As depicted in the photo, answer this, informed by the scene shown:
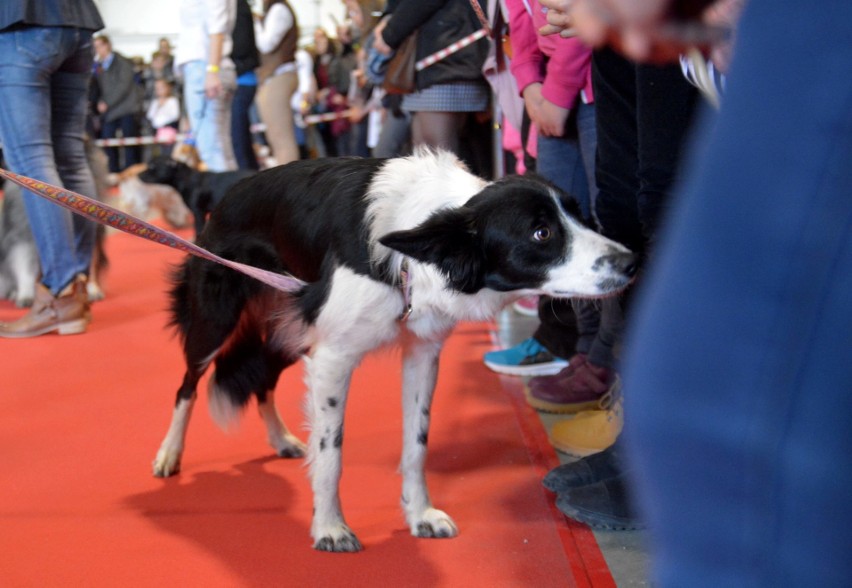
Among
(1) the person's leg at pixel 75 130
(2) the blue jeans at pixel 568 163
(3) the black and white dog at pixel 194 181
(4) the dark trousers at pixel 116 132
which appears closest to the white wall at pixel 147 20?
(4) the dark trousers at pixel 116 132

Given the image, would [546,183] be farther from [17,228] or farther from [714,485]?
[17,228]

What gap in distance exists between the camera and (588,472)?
7.75ft

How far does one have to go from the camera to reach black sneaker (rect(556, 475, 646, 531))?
Answer: 2191 millimetres

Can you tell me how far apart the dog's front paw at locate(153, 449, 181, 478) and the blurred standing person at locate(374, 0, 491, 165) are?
2.22 meters

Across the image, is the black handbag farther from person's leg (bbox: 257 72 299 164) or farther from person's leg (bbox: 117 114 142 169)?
person's leg (bbox: 117 114 142 169)

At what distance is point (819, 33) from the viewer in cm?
63

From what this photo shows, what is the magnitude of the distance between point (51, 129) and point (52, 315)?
3.08 feet

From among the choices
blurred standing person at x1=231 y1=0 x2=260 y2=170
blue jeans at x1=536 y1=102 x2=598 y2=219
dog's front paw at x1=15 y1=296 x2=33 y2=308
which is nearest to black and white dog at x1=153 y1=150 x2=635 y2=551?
blue jeans at x1=536 y1=102 x2=598 y2=219

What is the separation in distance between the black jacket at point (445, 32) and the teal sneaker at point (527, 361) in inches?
55.0

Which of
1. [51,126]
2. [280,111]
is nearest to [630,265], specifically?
[51,126]

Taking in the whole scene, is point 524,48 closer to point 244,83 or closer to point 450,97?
point 450,97

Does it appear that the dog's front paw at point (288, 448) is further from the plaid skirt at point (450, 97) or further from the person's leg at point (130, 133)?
the person's leg at point (130, 133)

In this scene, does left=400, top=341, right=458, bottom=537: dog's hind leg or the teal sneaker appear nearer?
left=400, top=341, right=458, bottom=537: dog's hind leg

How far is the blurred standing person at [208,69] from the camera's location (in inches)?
233
